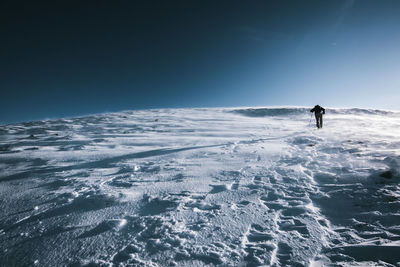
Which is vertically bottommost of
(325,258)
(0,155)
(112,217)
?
(325,258)

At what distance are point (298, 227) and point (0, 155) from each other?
876 cm

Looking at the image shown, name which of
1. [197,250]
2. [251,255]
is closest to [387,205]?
[251,255]

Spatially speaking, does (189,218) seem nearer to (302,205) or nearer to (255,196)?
(255,196)

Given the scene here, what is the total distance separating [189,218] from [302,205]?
2.04 metres

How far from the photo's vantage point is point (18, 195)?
3.86 meters

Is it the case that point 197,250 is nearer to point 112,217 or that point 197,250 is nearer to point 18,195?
point 112,217

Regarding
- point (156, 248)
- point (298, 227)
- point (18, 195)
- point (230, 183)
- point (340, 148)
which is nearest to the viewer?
point (156, 248)

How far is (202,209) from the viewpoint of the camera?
11.4 feet

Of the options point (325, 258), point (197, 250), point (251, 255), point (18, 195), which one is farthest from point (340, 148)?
point (18, 195)

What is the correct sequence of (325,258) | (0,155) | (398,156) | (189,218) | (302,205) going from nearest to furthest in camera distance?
(325,258)
(189,218)
(302,205)
(398,156)
(0,155)

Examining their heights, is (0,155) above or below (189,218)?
above

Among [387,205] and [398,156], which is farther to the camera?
[398,156]

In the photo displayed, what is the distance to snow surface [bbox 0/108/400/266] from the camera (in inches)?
97.7

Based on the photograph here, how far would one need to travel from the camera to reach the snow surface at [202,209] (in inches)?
97.7
